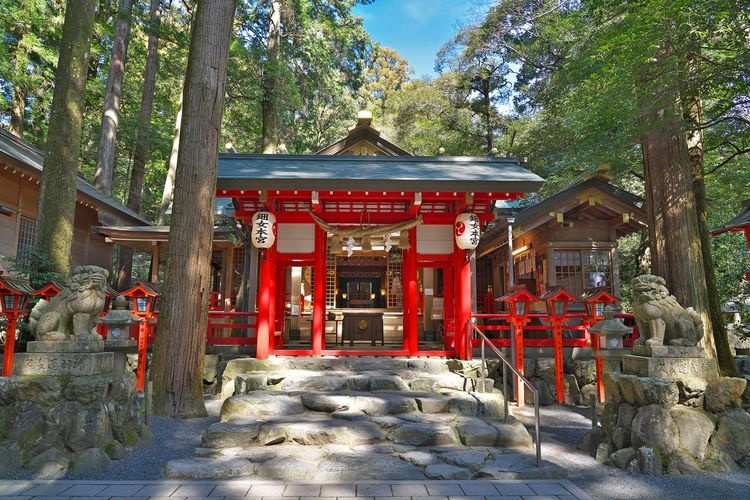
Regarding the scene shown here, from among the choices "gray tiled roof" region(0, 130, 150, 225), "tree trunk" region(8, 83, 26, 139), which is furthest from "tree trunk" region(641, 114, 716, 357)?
"tree trunk" region(8, 83, 26, 139)

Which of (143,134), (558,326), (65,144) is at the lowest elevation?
(558,326)

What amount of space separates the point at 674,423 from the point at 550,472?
1.44 metres

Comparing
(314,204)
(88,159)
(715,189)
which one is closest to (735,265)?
(715,189)

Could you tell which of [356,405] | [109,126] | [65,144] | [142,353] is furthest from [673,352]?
[109,126]

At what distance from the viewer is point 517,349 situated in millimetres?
8117

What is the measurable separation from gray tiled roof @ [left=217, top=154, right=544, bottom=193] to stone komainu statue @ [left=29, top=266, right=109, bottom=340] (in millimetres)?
3108

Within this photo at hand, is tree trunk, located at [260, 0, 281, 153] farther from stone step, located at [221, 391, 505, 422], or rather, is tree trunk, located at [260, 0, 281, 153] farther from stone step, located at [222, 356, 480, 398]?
stone step, located at [221, 391, 505, 422]

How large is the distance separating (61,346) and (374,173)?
5.51 m

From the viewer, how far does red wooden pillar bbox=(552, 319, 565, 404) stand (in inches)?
325

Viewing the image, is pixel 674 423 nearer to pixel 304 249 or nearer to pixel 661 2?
pixel 661 2

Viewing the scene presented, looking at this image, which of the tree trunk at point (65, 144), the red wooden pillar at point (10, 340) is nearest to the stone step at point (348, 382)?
the red wooden pillar at point (10, 340)

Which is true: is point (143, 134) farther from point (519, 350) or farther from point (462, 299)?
→ point (519, 350)

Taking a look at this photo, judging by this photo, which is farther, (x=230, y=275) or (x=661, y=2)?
(x=230, y=275)

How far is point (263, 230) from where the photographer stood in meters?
8.23
